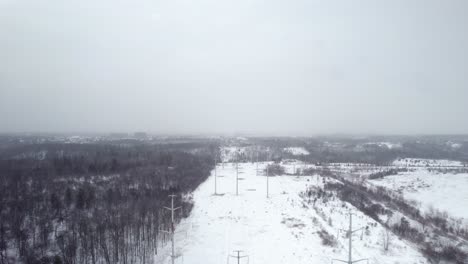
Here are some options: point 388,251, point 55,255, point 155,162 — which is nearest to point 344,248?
point 388,251

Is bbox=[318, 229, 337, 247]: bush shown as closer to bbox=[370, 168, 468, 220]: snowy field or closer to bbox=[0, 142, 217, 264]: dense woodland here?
bbox=[0, 142, 217, 264]: dense woodland

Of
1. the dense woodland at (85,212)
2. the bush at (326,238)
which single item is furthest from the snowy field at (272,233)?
the dense woodland at (85,212)

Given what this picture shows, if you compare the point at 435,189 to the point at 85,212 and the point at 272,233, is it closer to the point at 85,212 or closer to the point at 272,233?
the point at 272,233

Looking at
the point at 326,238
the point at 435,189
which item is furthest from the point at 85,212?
the point at 435,189

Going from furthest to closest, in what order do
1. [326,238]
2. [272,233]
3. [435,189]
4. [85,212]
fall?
[435,189]
[85,212]
[272,233]
[326,238]

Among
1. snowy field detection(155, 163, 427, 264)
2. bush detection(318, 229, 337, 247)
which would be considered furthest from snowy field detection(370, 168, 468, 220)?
bush detection(318, 229, 337, 247)
